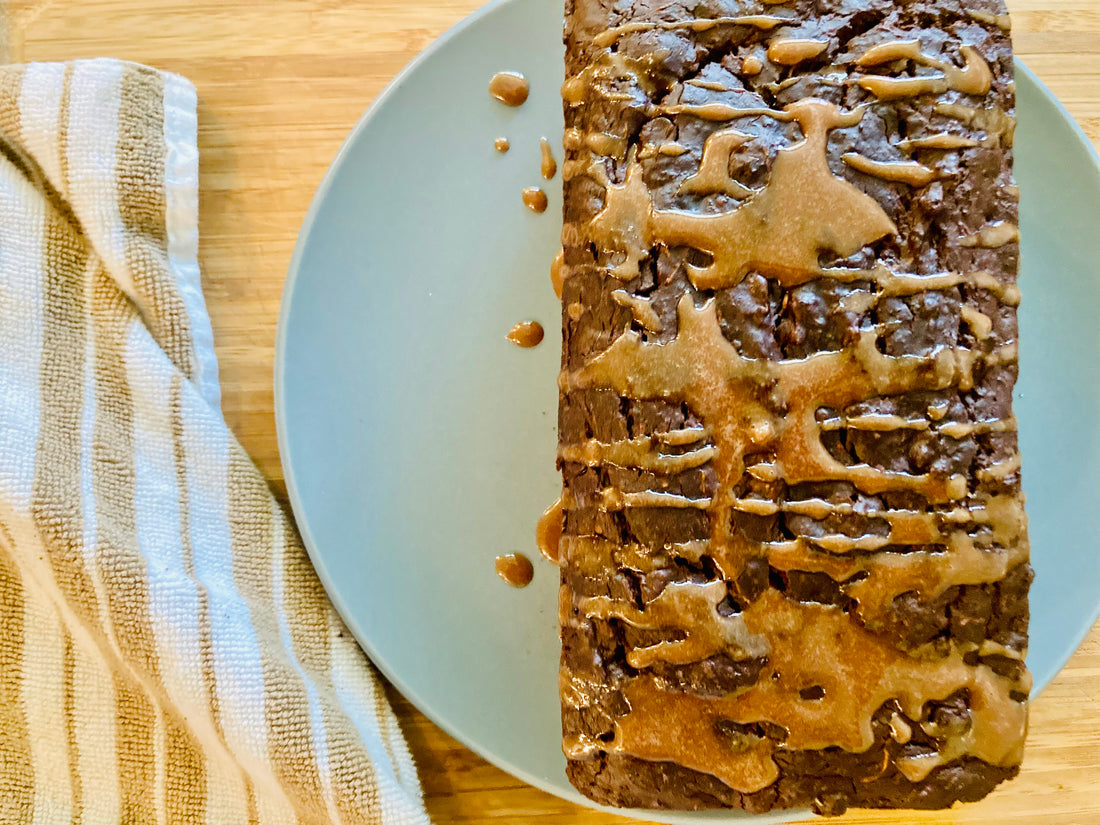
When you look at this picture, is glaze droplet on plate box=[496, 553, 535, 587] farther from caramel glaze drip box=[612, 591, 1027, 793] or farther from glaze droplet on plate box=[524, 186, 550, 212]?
glaze droplet on plate box=[524, 186, 550, 212]

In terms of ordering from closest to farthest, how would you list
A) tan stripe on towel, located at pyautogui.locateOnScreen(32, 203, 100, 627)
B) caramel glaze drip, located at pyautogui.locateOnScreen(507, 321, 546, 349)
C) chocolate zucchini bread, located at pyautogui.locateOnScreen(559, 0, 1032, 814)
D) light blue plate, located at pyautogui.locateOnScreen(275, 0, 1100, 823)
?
chocolate zucchini bread, located at pyautogui.locateOnScreen(559, 0, 1032, 814), tan stripe on towel, located at pyautogui.locateOnScreen(32, 203, 100, 627), light blue plate, located at pyautogui.locateOnScreen(275, 0, 1100, 823), caramel glaze drip, located at pyautogui.locateOnScreen(507, 321, 546, 349)

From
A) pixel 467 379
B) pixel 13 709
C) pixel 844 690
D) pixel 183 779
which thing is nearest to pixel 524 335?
pixel 467 379

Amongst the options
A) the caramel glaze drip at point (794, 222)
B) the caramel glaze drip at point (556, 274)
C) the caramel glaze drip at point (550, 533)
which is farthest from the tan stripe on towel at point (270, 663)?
the caramel glaze drip at point (794, 222)

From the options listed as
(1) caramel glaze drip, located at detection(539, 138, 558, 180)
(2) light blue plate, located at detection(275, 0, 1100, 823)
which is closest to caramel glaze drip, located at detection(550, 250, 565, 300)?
(2) light blue plate, located at detection(275, 0, 1100, 823)

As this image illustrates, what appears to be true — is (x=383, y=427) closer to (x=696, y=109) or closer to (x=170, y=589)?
(x=170, y=589)

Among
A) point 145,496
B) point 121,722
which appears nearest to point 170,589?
point 145,496
